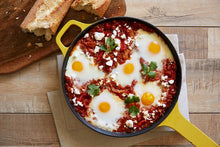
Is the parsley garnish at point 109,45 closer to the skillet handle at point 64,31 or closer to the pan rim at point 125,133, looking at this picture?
the pan rim at point 125,133

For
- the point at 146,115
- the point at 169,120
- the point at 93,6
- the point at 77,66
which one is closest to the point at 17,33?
the point at 77,66

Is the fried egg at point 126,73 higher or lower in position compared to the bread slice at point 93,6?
lower

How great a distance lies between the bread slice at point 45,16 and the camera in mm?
3539

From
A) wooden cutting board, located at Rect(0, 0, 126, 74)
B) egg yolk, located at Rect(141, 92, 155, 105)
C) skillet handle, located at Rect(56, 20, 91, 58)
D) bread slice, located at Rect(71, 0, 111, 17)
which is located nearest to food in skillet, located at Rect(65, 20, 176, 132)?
egg yolk, located at Rect(141, 92, 155, 105)

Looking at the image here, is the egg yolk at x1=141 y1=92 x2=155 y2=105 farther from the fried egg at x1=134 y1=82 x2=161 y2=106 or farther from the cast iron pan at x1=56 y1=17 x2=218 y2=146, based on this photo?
the cast iron pan at x1=56 y1=17 x2=218 y2=146

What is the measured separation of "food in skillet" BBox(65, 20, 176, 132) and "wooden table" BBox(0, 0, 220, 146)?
470mm

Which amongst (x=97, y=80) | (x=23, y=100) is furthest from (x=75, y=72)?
(x=23, y=100)

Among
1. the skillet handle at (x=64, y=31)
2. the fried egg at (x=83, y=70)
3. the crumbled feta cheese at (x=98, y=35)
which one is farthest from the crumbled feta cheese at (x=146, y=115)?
the skillet handle at (x=64, y=31)

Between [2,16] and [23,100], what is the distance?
1269 millimetres

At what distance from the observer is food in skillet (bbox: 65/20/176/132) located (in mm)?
3443

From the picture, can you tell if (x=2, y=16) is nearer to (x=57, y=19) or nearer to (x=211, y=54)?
(x=57, y=19)

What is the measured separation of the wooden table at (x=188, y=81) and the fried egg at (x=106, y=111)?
2.16 ft

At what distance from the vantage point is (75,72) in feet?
11.4

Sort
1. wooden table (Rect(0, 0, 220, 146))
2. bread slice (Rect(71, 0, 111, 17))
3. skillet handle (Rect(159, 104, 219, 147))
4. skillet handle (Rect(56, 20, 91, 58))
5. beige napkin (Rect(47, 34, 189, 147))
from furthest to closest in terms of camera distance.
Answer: wooden table (Rect(0, 0, 220, 146)) < beige napkin (Rect(47, 34, 189, 147)) < bread slice (Rect(71, 0, 111, 17)) < skillet handle (Rect(56, 20, 91, 58)) < skillet handle (Rect(159, 104, 219, 147))
